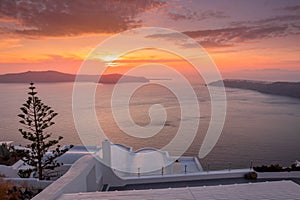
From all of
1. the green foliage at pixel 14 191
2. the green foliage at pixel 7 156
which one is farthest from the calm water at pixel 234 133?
the green foliage at pixel 14 191

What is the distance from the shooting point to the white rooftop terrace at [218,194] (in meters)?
3.66

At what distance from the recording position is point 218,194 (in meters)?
3.77

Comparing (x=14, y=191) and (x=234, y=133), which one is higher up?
(x=14, y=191)

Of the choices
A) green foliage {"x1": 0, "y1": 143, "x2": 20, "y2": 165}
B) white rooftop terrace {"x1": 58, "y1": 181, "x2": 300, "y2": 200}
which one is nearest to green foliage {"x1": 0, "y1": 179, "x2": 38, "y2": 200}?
white rooftop terrace {"x1": 58, "y1": 181, "x2": 300, "y2": 200}

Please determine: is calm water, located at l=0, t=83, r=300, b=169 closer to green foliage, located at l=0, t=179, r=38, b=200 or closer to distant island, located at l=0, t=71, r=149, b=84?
distant island, located at l=0, t=71, r=149, b=84

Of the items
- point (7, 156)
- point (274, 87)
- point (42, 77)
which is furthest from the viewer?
point (274, 87)

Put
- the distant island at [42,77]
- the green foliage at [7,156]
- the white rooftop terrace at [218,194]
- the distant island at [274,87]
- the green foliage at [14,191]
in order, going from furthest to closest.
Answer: the distant island at [274,87], the distant island at [42,77], the green foliage at [7,156], the green foliage at [14,191], the white rooftop terrace at [218,194]

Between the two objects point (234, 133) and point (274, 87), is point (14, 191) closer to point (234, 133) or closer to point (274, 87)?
point (234, 133)

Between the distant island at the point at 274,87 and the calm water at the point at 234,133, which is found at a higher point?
the distant island at the point at 274,87

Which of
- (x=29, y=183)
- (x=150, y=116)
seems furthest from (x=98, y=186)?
(x=150, y=116)

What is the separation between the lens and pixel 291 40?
15945 millimetres

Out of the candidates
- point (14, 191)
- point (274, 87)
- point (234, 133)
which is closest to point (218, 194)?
point (14, 191)

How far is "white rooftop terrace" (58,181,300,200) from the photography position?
3658 millimetres

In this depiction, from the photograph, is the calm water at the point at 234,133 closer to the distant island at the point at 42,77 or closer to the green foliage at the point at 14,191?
the distant island at the point at 42,77
